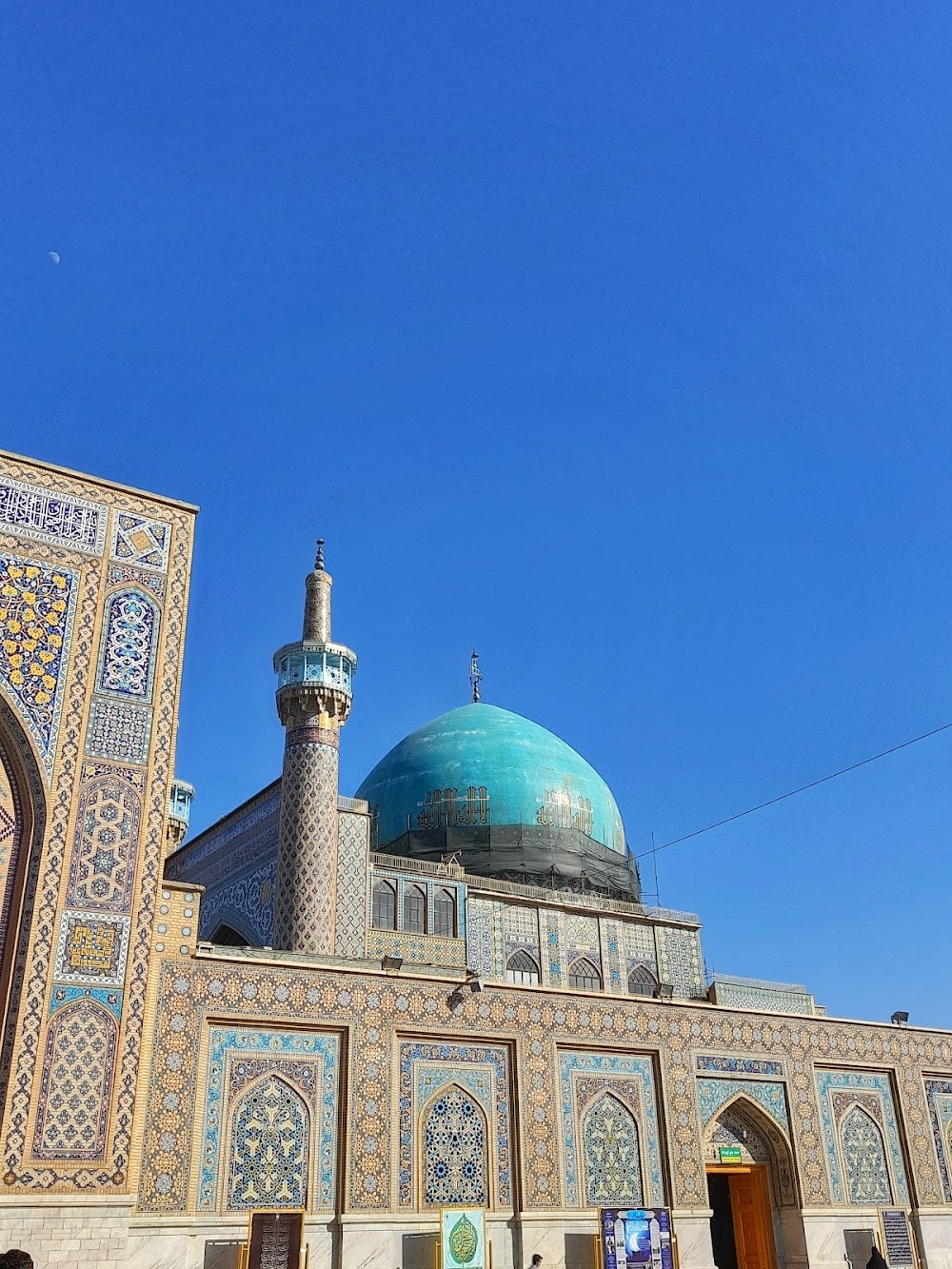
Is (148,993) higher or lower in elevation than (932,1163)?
higher

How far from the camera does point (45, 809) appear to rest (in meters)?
9.90

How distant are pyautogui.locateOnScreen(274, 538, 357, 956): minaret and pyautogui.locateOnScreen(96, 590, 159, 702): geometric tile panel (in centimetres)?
646

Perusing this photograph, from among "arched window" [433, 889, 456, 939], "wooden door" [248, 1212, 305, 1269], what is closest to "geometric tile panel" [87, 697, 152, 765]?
"wooden door" [248, 1212, 305, 1269]

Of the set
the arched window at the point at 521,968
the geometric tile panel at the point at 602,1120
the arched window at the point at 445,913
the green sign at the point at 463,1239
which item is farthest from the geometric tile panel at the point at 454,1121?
the arched window at the point at 521,968

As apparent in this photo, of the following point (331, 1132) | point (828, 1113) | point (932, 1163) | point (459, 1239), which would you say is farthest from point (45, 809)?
point (932, 1163)

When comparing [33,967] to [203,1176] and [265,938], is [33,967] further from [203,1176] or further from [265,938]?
[265,938]

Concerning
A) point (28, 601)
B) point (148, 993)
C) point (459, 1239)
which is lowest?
point (459, 1239)

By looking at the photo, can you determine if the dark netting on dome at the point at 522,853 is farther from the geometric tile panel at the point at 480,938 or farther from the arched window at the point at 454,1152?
the arched window at the point at 454,1152

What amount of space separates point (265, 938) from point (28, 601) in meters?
7.96

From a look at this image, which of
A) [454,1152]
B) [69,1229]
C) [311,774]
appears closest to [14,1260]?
[69,1229]

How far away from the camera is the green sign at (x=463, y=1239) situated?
10.7m

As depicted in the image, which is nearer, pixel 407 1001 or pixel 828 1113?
pixel 407 1001

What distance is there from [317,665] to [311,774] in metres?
1.81

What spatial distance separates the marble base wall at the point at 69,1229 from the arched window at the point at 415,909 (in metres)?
9.40
